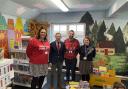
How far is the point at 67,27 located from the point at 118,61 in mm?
4090

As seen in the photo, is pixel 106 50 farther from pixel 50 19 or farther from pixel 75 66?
pixel 50 19

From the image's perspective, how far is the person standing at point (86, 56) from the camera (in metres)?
4.24

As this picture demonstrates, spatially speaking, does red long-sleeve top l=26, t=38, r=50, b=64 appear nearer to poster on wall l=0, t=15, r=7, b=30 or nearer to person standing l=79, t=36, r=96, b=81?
person standing l=79, t=36, r=96, b=81

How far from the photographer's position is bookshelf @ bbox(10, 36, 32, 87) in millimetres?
4715

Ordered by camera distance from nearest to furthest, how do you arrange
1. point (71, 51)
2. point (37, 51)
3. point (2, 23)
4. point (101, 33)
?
point (37, 51)
point (71, 51)
point (101, 33)
point (2, 23)

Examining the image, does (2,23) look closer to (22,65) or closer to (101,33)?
(22,65)

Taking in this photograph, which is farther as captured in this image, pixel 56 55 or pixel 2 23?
pixel 2 23

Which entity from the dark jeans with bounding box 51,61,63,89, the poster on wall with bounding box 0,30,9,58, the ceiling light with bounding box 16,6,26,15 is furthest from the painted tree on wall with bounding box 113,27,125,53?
the ceiling light with bounding box 16,6,26,15

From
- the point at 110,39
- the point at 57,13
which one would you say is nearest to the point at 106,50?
the point at 110,39

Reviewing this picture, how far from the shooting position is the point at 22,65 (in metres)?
4.76

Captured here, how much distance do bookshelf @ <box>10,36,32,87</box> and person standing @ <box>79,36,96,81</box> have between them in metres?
1.42

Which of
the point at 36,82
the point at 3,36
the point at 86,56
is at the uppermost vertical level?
the point at 3,36

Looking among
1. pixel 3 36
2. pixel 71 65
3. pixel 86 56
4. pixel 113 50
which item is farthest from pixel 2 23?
pixel 113 50

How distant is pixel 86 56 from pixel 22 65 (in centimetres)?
173
